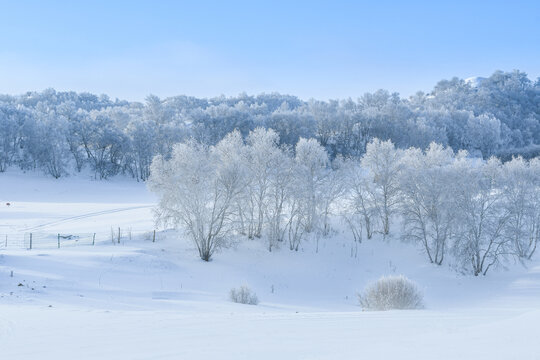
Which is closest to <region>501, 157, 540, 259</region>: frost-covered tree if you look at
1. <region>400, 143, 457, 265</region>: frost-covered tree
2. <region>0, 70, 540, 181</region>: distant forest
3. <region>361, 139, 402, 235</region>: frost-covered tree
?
<region>400, 143, 457, 265</region>: frost-covered tree

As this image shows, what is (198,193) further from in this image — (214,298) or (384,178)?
(384,178)

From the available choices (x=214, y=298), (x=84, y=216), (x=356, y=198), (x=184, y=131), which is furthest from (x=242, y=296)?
(x=184, y=131)

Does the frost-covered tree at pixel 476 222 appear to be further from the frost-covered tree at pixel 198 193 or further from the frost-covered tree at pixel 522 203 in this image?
the frost-covered tree at pixel 198 193

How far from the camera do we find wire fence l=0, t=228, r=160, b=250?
2957 cm

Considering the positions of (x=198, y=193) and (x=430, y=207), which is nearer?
(x=198, y=193)

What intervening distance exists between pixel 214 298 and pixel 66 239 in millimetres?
16348

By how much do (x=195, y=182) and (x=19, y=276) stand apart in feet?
44.1

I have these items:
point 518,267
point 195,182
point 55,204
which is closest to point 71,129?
point 55,204

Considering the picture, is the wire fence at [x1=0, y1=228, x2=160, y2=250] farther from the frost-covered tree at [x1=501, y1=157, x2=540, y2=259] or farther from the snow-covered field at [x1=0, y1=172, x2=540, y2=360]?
the frost-covered tree at [x1=501, y1=157, x2=540, y2=259]

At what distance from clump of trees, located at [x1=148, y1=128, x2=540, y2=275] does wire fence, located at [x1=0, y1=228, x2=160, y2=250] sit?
10.4ft

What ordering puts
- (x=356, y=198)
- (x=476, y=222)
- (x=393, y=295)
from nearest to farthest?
(x=393, y=295) < (x=476, y=222) < (x=356, y=198)

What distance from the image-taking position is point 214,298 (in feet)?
71.8

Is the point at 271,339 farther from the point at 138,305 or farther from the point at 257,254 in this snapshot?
the point at 257,254

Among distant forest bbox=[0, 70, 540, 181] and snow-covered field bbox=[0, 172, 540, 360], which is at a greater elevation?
distant forest bbox=[0, 70, 540, 181]
